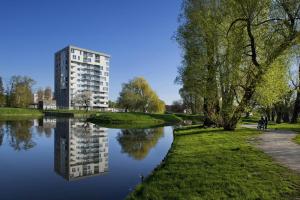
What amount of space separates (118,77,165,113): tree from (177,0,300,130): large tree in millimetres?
80754

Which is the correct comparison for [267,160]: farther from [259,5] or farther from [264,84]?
[259,5]

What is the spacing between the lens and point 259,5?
26.6 metres

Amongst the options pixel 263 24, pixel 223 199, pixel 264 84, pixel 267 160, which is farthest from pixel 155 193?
pixel 263 24

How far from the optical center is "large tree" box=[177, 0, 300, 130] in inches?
1055

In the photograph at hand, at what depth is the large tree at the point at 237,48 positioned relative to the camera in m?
26.8

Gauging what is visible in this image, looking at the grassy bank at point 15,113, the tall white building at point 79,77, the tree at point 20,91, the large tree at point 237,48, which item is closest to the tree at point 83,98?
the tall white building at point 79,77

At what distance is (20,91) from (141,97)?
149 feet

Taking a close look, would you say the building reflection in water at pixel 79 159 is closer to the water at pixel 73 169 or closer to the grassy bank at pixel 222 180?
the water at pixel 73 169

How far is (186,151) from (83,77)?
466ft

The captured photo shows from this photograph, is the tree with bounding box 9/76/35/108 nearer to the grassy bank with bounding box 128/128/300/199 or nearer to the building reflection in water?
the building reflection in water

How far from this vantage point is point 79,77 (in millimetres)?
153750

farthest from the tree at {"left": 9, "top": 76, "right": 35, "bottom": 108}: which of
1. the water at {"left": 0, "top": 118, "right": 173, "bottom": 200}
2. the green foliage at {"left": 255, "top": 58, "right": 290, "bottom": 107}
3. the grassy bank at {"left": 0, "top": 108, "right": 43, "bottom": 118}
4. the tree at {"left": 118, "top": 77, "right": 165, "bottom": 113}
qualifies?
the green foliage at {"left": 255, "top": 58, "right": 290, "bottom": 107}

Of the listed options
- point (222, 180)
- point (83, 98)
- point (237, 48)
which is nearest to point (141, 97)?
point (83, 98)

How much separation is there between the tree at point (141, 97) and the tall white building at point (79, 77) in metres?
31.3
